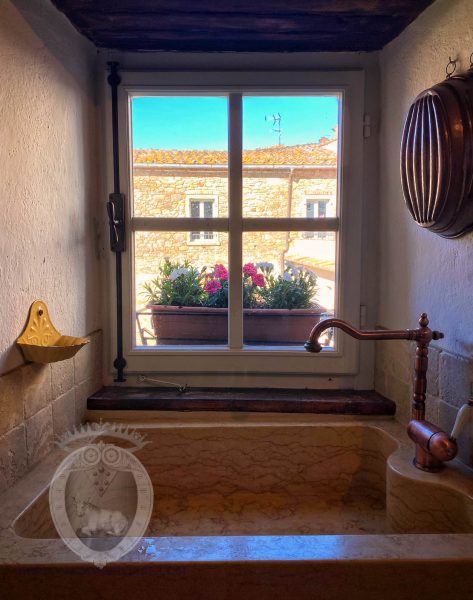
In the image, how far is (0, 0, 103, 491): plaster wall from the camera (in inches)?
40.4

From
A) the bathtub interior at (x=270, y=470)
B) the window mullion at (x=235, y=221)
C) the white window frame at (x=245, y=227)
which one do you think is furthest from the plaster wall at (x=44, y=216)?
the window mullion at (x=235, y=221)

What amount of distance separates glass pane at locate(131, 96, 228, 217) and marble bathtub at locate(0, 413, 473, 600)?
679 millimetres

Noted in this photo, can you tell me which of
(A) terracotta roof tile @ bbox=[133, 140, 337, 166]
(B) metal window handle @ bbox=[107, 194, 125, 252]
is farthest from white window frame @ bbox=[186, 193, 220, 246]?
(B) metal window handle @ bbox=[107, 194, 125, 252]

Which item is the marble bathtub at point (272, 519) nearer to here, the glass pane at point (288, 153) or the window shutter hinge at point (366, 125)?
the glass pane at point (288, 153)

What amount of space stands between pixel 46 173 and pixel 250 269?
0.68 meters

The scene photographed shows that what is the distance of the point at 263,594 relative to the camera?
770 mm

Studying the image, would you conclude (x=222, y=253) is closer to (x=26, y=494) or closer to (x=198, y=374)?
(x=198, y=374)

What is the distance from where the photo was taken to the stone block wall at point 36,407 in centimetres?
102

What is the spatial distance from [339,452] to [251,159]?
0.95 meters

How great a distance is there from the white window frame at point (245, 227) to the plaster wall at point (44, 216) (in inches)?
4.3

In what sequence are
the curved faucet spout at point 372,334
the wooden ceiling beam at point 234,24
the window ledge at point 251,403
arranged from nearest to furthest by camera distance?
1. the curved faucet spout at point 372,334
2. the wooden ceiling beam at point 234,24
3. the window ledge at point 251,403

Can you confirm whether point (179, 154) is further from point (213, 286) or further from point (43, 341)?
point (43, 341)

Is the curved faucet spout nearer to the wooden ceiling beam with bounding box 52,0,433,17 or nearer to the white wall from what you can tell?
the white wall

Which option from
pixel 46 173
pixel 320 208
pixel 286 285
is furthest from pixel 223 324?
pixel 46 173
